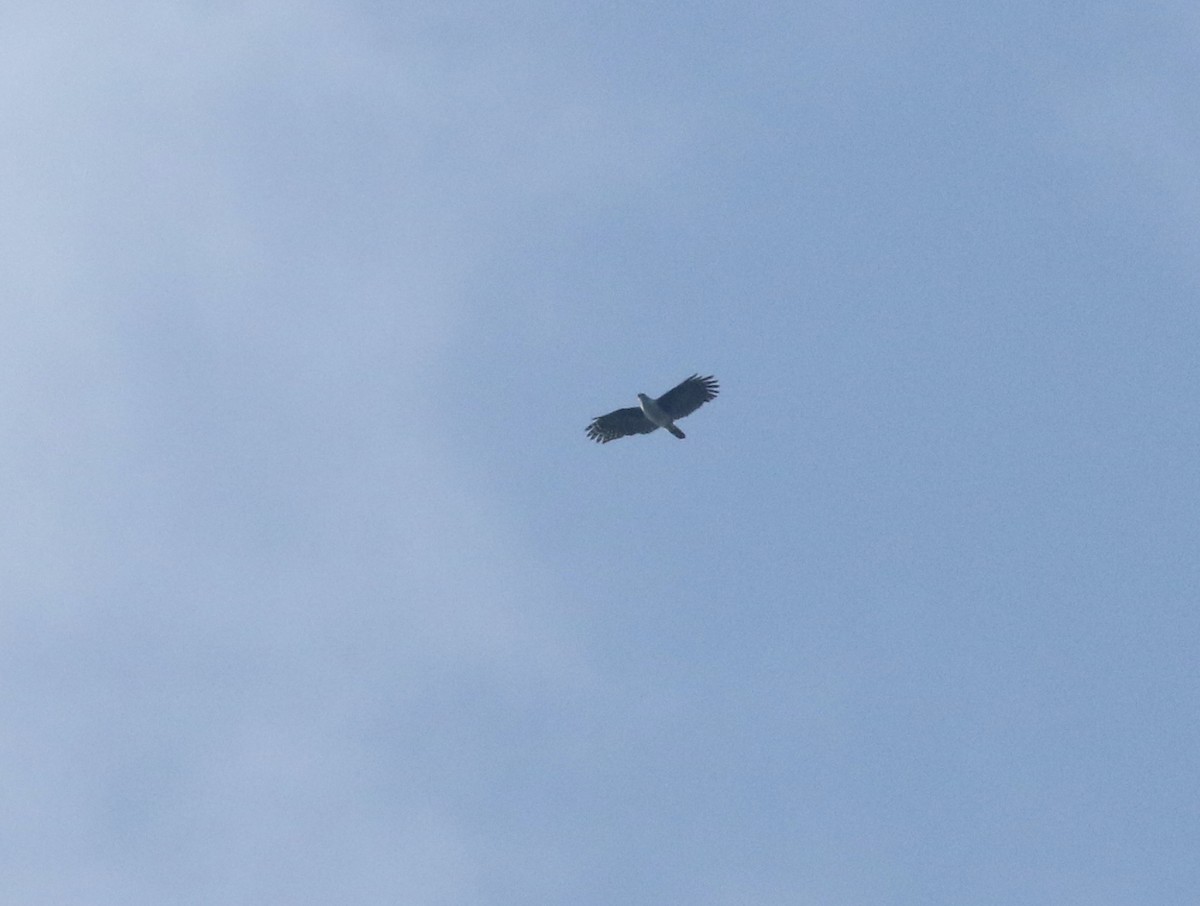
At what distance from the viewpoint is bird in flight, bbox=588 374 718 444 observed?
404 ft

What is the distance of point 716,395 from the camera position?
123438 mm

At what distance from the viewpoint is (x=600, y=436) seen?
124 meters

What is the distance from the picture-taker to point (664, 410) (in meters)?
123

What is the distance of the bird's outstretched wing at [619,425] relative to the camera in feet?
406

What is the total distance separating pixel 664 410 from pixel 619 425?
1.70 m

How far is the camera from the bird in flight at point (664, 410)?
123125 millimetres

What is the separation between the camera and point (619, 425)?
124m

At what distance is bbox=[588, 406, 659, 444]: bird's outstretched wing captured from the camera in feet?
406

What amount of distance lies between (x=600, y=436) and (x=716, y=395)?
402 cm
